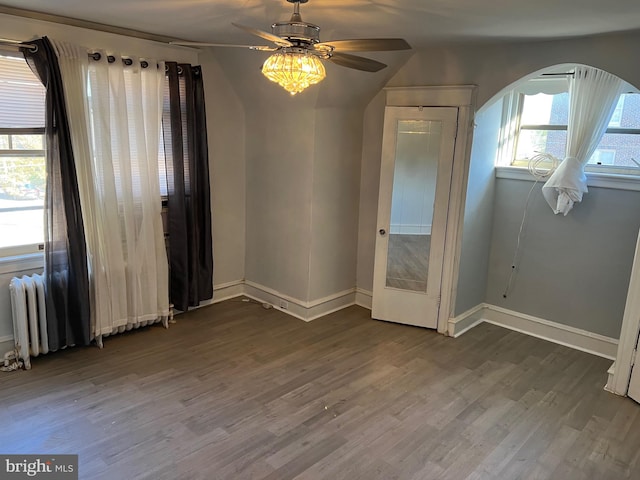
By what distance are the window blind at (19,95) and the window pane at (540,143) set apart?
400 centimetres

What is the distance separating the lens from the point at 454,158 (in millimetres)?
4105

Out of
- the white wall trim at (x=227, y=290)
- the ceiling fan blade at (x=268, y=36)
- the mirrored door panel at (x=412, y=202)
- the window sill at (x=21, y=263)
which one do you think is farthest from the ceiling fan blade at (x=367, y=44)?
the white wall trim at (x=227, y=290)

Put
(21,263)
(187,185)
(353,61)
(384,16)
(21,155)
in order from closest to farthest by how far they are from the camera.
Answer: (353,61) → (384,16) → (21,155) → (21,263) → (187,185)

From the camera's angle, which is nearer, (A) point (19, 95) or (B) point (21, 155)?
(A) point (19, 95)

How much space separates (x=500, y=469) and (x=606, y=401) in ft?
4.08

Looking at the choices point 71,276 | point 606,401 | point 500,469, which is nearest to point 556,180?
point 606,401

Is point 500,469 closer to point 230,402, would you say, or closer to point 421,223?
point 230,402

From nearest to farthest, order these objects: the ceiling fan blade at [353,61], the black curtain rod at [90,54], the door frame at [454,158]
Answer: the ceiling fan blade at [353,61], the black curtain rod at [90,54], the door frame at [454,158]

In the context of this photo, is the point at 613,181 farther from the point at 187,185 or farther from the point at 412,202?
the point at 187,185

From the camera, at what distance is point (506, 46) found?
12.3 ft

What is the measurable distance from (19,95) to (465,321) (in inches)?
159

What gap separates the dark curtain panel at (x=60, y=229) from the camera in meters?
3.38

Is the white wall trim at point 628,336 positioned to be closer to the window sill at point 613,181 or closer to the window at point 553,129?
the window sill at point 613,181

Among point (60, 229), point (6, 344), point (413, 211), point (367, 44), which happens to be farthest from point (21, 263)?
point (413, 211)
